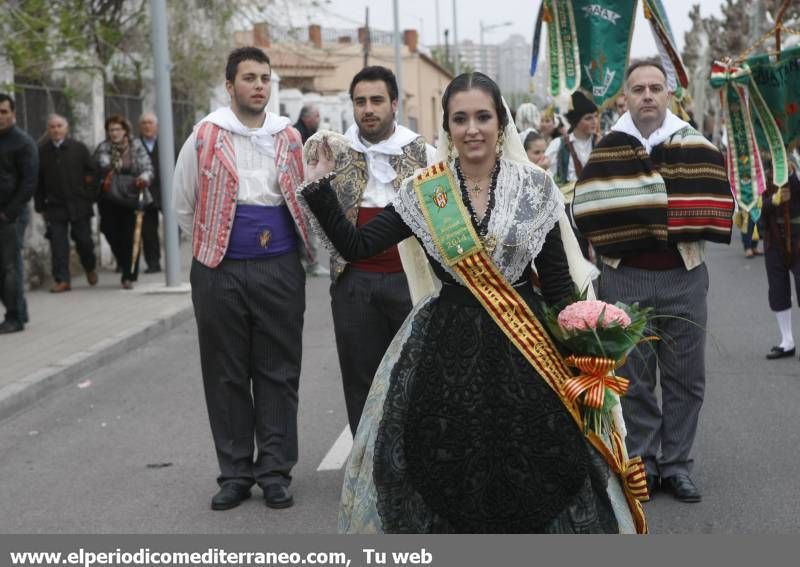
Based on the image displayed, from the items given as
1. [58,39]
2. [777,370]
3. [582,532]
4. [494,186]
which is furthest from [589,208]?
[58,39]

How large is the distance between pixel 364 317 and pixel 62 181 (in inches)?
360

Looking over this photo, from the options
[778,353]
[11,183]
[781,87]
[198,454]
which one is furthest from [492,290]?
[11,183]

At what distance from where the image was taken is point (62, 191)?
14445 mm

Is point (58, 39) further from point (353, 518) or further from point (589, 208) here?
point (353, 518)

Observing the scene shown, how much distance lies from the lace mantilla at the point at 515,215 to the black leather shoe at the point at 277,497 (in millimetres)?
Answer: 1988

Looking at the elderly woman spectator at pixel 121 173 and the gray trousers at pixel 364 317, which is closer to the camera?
the gray trousers at pixel 364 317

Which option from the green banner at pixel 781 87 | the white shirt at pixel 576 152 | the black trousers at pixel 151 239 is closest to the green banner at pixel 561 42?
the white shirt at pixel 576 152

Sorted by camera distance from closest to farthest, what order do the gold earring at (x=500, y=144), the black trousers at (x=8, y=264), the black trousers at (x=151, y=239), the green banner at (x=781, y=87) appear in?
the gold earring at (x=500, y=144)
the green banner at (x=781, y=87)
the black trousers at (x=8, y=264)
the black trousers at (x=151, y=239)

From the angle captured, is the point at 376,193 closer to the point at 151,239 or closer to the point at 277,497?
the point at 277,497

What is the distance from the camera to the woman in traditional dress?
14.2 feet

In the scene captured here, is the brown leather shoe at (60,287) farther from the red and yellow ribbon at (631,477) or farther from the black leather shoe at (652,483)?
the red and yellow ribbon at (631,477)

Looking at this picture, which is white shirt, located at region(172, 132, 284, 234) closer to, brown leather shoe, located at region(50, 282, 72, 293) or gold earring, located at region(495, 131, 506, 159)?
gold earring, located at region(495, 131, 506, 159)

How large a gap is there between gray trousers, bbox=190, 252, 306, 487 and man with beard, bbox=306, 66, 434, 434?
316mm

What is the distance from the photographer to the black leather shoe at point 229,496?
6.17 metres
